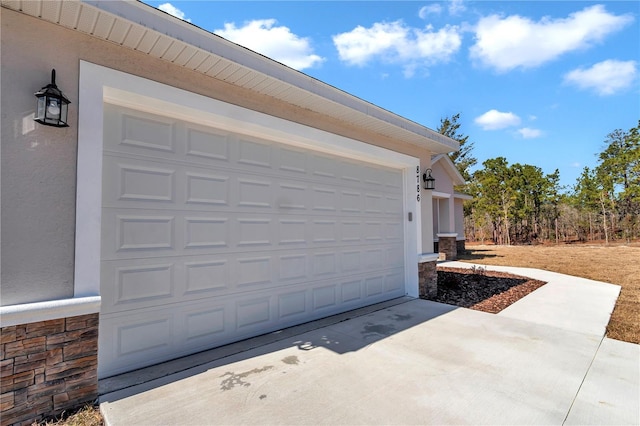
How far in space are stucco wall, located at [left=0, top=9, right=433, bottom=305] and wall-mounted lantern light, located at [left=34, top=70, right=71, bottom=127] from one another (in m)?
0.08

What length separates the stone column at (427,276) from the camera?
684 centimetres

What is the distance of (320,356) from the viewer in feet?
12.1

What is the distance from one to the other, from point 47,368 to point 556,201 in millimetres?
31360

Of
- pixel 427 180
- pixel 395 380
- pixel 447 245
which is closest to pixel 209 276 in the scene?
pixel 395 380

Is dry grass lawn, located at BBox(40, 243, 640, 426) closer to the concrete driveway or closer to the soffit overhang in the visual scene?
the concrete driveway

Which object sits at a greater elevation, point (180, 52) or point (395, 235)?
point (180, 52)

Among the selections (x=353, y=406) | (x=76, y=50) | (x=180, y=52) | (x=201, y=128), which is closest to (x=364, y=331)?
(x=353, y=406)

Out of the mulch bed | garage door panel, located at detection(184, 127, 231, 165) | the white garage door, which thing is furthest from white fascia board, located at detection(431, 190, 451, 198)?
garage door panel, located at detection(184, 127, 231, 165)

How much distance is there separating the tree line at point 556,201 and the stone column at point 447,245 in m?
11.8

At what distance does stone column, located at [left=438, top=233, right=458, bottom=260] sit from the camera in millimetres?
13961

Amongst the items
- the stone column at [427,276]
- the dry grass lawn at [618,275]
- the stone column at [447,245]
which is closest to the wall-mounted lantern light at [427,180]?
the stone column at [427,276]

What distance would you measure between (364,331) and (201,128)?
144 inches

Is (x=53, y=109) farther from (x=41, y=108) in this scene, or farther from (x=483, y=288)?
(x=483, y=288)

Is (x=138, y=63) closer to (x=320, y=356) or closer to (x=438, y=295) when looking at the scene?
(x=320, y=356)
